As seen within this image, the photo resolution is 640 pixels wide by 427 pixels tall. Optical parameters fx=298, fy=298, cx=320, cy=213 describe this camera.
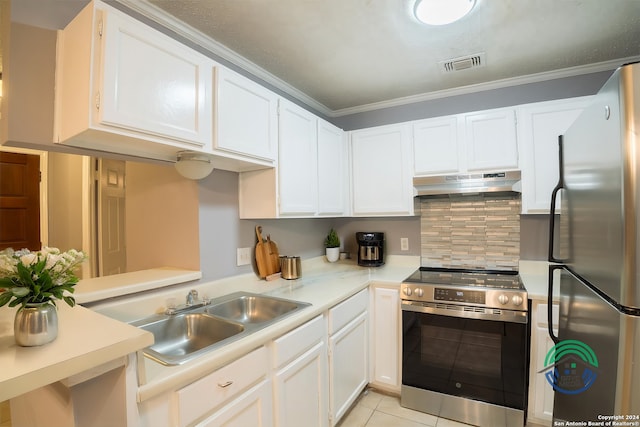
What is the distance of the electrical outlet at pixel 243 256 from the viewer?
205 centimetres

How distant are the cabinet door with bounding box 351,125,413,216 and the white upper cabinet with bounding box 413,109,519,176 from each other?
4.3 inches

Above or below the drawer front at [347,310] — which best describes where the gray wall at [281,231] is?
above

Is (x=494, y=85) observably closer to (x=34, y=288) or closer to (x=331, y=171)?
(x=331, y=171)

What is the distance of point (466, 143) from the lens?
2.33m

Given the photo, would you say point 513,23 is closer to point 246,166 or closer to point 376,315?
point 246,166

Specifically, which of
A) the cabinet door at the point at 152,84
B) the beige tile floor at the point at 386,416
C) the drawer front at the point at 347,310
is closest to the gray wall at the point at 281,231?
the cabinet door at the point at 152,84

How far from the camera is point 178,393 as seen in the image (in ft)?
3.16

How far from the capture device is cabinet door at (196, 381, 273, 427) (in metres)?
1.08

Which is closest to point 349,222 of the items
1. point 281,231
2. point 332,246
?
point 332,246

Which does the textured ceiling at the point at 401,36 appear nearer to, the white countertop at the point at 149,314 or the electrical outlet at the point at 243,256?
the electrical outlet at the point at 243,256

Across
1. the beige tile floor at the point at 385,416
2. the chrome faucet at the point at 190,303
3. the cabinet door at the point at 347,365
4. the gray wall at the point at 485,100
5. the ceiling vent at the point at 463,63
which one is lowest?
the beige tile floor at the point at 385,416

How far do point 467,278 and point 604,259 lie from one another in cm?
132

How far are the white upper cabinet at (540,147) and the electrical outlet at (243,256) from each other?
79.8 inches

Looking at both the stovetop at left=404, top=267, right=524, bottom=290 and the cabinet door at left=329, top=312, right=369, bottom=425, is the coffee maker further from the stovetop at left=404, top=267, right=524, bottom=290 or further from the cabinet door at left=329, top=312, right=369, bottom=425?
the cabinet door at left=329, top=312, right=369, bottom=425
